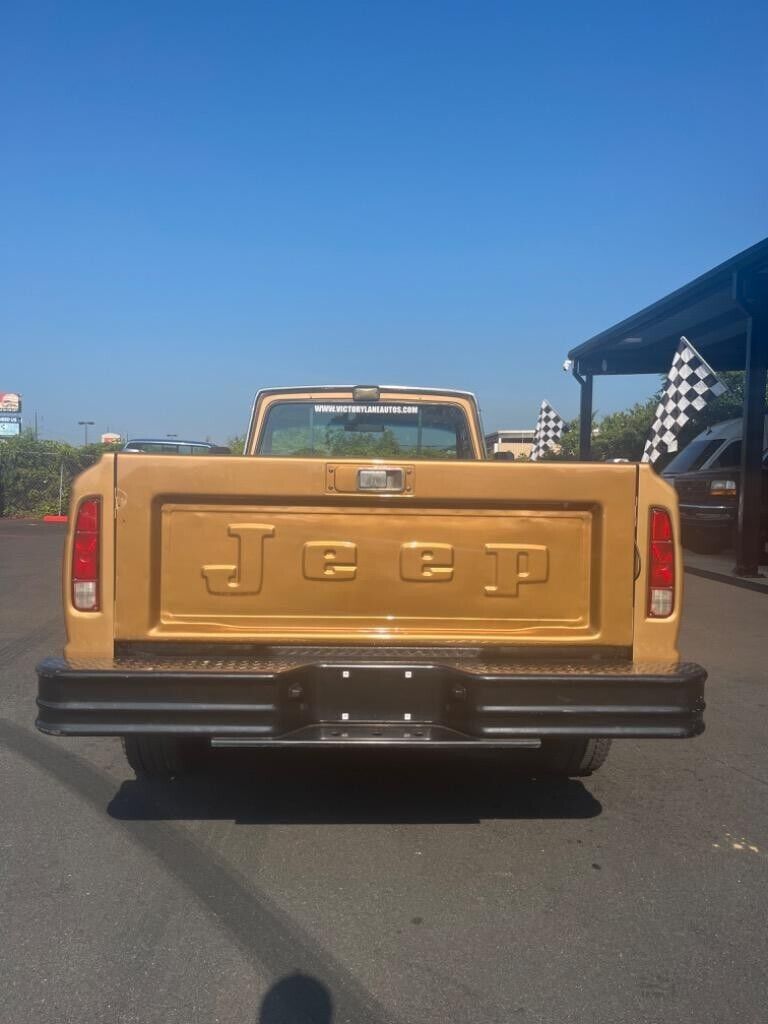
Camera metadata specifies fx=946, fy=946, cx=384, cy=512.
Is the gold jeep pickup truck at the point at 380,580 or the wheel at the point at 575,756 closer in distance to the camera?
the gold jeep pickup truck at the point at 380,580

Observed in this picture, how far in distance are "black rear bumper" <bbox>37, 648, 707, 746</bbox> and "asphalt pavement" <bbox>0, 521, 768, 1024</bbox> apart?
55cm

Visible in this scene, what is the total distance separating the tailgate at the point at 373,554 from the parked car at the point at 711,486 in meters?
10.4

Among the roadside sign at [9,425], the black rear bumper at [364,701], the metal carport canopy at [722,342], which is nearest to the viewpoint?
the black rear bumper at [364,701]

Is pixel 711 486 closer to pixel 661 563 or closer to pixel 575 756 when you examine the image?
pixel 575 756

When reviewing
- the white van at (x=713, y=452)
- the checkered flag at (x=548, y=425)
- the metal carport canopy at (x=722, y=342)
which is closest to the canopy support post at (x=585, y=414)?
the metal carport canopy at (x=722, y=342)

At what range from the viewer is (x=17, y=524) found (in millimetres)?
22969

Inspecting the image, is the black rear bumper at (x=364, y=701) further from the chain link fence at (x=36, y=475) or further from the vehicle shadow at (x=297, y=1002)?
the chain link fence at (x=36, y=475)

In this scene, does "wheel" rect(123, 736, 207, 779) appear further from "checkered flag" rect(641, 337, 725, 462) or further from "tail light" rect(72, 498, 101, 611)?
"checkered flag" rect(641, 337, 725, 462)

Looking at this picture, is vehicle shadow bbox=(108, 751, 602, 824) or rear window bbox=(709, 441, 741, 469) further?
rear window bbox=(709, 441, 741, 469)

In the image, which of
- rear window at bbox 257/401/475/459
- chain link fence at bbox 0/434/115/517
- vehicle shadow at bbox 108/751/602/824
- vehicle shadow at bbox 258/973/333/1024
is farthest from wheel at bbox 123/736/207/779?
chain link fence at bbox 0/434/115/517

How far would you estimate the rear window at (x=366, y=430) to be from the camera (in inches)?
249

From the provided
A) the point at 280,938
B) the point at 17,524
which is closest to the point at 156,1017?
the point at 280,938

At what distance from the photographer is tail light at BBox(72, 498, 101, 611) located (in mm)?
3604

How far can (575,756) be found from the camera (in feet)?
14.8
